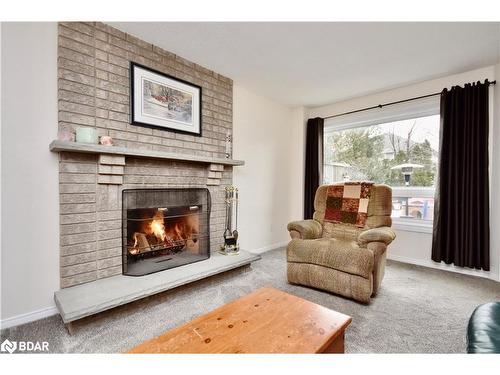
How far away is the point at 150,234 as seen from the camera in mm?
2426

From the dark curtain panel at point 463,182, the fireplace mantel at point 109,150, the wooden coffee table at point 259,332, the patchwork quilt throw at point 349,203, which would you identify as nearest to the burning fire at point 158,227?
the fireplace mantel at point 109,150

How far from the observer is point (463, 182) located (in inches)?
106

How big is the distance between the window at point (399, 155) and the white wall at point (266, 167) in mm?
716

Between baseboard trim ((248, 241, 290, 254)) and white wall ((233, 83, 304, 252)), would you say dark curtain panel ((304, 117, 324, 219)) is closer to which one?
white wall ((233, 83, 304, 252))

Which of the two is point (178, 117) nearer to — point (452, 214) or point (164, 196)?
point (164, 196)

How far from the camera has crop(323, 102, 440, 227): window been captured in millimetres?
3139

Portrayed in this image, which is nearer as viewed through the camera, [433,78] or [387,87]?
[433,78]

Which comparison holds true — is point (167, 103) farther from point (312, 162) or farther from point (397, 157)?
point (397, 157)

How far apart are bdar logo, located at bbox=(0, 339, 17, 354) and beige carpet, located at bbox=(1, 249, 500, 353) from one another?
0.21ft

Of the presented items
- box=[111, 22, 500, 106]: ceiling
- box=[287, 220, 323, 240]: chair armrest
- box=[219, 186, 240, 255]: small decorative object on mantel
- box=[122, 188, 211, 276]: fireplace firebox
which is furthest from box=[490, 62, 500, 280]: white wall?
box=[122, 188, 211, 276]: fireplace firebox

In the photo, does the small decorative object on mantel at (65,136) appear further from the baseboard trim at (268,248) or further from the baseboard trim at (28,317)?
the baseboard trim at (268,248)

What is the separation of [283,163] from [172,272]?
2.50 metres

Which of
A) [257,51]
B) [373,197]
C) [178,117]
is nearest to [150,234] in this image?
[178,117]

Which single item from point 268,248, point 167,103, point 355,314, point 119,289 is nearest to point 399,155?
point 268,248
